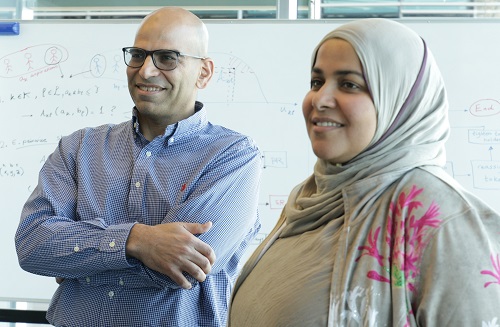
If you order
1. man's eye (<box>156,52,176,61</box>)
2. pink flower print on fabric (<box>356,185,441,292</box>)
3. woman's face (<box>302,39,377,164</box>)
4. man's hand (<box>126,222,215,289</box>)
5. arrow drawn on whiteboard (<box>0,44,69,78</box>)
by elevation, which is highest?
arrow drawn on whiteboard (<box>0,44,69,78</box>)

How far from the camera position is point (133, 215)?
6.82 ft

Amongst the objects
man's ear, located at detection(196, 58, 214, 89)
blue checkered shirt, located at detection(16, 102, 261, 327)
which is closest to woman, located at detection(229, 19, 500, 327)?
blue checkered shirt, located at detection(16, 102, 261, 327)

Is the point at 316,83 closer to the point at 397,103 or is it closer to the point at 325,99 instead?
the point at 325,99

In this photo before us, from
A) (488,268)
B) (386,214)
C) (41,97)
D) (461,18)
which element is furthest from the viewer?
(41,97)

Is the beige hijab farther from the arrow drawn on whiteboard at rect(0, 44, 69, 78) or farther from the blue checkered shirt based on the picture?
the arrow drawn on whiteboard at rect(0, 44, 69, 78)

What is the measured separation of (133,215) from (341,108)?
0.86 meters

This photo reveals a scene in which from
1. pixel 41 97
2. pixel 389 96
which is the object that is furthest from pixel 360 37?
pixel 41 97

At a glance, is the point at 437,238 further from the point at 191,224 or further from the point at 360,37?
the point at 191,224

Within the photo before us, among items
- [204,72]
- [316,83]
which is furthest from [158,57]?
[316,83]

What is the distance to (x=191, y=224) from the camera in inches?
76.8

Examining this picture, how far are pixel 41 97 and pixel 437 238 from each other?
273 cm

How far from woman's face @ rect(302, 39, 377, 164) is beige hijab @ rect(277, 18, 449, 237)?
0.7 inches

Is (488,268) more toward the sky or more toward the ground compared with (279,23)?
more toward the ground

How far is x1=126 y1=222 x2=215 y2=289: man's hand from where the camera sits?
6.23ft
